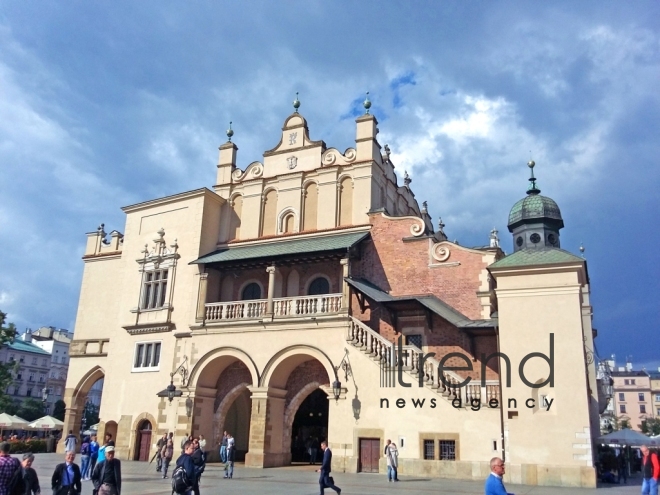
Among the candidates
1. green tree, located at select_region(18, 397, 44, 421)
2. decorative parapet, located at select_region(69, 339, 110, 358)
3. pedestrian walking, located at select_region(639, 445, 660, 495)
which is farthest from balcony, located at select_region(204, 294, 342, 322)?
green tree, located at select_region(18, 397, 44, 421)

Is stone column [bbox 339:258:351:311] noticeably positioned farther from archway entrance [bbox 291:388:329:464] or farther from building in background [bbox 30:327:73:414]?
building in background [bbox 30:327:73:414]

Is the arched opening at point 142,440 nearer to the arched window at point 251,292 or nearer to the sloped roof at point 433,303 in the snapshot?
the arched window at point 251,292

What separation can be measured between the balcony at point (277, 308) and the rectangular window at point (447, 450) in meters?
6.61

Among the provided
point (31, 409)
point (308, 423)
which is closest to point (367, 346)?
point (308, 423)

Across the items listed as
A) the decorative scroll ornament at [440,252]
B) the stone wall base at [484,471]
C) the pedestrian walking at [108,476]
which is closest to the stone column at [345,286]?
the decorative scroll ornament at [440,252]

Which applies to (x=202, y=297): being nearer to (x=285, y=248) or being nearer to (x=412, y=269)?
(x=285, y=248)

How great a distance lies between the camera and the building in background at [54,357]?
297ft

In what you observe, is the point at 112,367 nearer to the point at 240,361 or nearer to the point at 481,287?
the point at 240,361

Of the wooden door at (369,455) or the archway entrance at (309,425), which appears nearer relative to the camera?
the wooden door at (369,455)

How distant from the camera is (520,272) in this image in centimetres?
2039

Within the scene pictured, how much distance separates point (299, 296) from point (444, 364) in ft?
22.3

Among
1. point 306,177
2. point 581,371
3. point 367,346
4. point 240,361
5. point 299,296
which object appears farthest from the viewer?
point 306,177

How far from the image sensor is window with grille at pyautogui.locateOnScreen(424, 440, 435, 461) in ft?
68.1

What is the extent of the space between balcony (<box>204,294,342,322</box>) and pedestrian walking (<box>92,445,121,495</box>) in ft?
48.2
